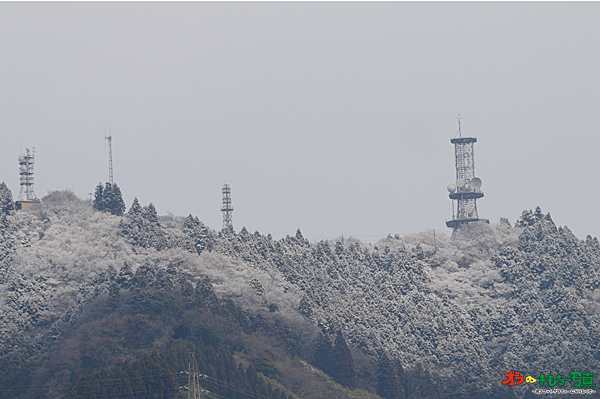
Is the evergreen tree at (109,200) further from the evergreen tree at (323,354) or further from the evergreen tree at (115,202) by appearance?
the evergreen tree at (323,354)

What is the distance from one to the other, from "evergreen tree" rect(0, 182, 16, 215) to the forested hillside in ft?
0.47

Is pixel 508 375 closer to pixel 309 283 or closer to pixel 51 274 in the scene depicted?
pixel 309 283

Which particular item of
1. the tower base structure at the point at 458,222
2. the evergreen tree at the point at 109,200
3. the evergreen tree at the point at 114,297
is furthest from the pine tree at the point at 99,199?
the tower base structure at the point at 458,222

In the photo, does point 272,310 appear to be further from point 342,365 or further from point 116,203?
point 116,203

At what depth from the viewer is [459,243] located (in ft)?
480

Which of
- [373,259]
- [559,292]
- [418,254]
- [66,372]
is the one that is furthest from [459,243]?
[66,372]

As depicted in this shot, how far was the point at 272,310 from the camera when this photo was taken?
117312 millimetres

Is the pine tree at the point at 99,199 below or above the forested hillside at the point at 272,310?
above

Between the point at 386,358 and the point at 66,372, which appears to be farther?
the point at 386,358

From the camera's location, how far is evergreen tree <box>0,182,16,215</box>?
420 ft

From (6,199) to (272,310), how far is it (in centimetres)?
3138

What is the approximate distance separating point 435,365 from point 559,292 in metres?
16.0

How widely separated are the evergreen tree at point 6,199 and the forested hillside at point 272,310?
144 mm

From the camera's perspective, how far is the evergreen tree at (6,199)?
5034 inches
